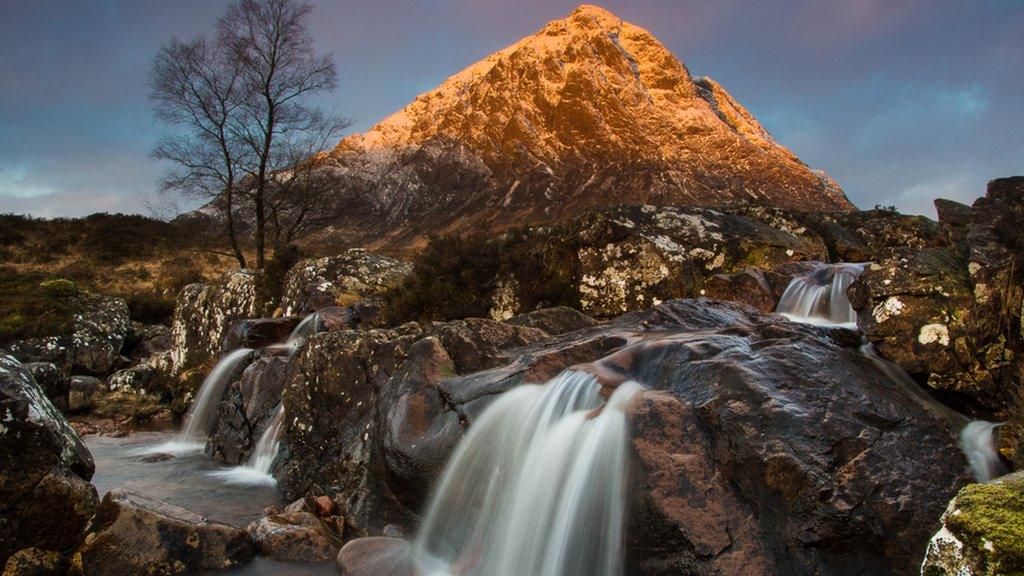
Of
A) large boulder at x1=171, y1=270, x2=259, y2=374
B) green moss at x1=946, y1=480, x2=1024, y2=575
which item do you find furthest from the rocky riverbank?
large boulder at x1=171, y1=270, x2=259, y2=374

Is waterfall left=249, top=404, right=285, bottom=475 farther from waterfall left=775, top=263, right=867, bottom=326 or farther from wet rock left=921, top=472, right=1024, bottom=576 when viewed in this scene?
wet rock left=921, top=472, right=1024, bottom=576

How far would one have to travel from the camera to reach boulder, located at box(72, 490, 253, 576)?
15.9 feet

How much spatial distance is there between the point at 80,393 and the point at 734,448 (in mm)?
16039

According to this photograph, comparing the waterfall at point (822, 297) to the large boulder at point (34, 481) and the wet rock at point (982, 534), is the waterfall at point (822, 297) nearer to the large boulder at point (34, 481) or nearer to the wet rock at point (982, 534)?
the wet rock at point (982, 534)

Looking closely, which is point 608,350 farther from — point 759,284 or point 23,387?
point 23,387

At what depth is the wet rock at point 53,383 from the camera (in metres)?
13.8

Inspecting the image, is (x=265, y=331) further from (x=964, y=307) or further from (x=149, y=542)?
(x=964, y=307)

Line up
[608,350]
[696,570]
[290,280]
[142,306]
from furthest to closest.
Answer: [142,306] < [290,280] < [608,350] < [696,570]

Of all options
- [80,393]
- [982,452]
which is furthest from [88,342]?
[982,452]

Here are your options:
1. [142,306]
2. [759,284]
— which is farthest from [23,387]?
[142,306]

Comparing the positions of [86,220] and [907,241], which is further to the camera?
[86,220]

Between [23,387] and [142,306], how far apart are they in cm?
2149

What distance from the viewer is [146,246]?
107 ft

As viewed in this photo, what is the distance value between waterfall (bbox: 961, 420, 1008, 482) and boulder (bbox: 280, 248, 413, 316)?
1065 centimetres
